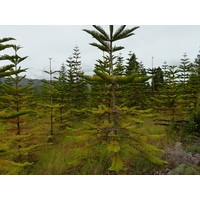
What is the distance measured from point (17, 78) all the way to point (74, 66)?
375 inches

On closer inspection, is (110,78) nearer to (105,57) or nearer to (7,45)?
(7,45)

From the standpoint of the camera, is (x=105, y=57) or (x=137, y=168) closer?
(x=137, y=168)

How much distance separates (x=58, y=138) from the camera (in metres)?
7.85

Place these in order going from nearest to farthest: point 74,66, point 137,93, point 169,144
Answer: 1. point 169,144
2. point 137,93
3. point 74,66

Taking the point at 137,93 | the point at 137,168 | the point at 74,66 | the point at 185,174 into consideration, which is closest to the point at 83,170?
the point at 137,168

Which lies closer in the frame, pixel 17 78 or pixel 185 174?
pixel 185 174

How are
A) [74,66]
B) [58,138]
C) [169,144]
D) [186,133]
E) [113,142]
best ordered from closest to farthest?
[113,142]
[169,144]
[186,133]
[58,138]
[74,66]

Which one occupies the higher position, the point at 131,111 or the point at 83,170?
the point at 131,111

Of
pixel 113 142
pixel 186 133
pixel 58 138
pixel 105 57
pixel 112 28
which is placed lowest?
pixel 58 138

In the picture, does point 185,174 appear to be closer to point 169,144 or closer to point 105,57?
point 169,144

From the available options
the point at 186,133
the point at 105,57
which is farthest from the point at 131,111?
the point at 105,57

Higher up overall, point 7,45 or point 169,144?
point 7,45

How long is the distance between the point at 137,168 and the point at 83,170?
1.94 m

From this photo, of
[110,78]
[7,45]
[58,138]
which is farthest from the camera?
[58,138]
